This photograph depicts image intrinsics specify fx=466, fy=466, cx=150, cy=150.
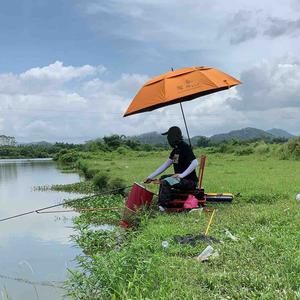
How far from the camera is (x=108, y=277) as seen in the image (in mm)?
4363

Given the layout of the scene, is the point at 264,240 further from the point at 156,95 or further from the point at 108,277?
the point at 156,95

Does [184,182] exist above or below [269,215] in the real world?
above

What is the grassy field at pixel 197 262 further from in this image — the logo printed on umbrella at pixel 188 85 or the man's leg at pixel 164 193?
the logo printed on umbrella at pixel 188 85

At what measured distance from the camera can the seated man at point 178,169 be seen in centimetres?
837

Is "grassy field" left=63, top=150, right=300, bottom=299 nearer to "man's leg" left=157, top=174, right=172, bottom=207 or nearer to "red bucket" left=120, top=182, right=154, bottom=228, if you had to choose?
"red bucket" left=120, top=182, right=154, bottom=228

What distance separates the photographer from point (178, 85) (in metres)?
8.15

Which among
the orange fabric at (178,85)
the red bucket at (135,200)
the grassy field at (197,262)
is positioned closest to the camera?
the grassy field at (197,262)

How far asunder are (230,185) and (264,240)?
22.7 feet

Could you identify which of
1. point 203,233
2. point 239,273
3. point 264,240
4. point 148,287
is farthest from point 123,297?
point 203,233

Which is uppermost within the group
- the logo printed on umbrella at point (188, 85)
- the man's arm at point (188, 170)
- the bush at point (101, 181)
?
the logo printed on umbrella at point (188, 85)

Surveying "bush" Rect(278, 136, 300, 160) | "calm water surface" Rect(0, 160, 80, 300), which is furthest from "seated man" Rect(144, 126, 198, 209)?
"bush" Rect(278, 136, 300, 160)

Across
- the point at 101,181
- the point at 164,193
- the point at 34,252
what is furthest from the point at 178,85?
Result: the point at 101,181

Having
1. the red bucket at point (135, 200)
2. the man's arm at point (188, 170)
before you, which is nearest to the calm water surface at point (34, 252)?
the red bucket at point (135, 200)

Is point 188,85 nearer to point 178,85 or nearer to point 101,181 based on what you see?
point 178,85
